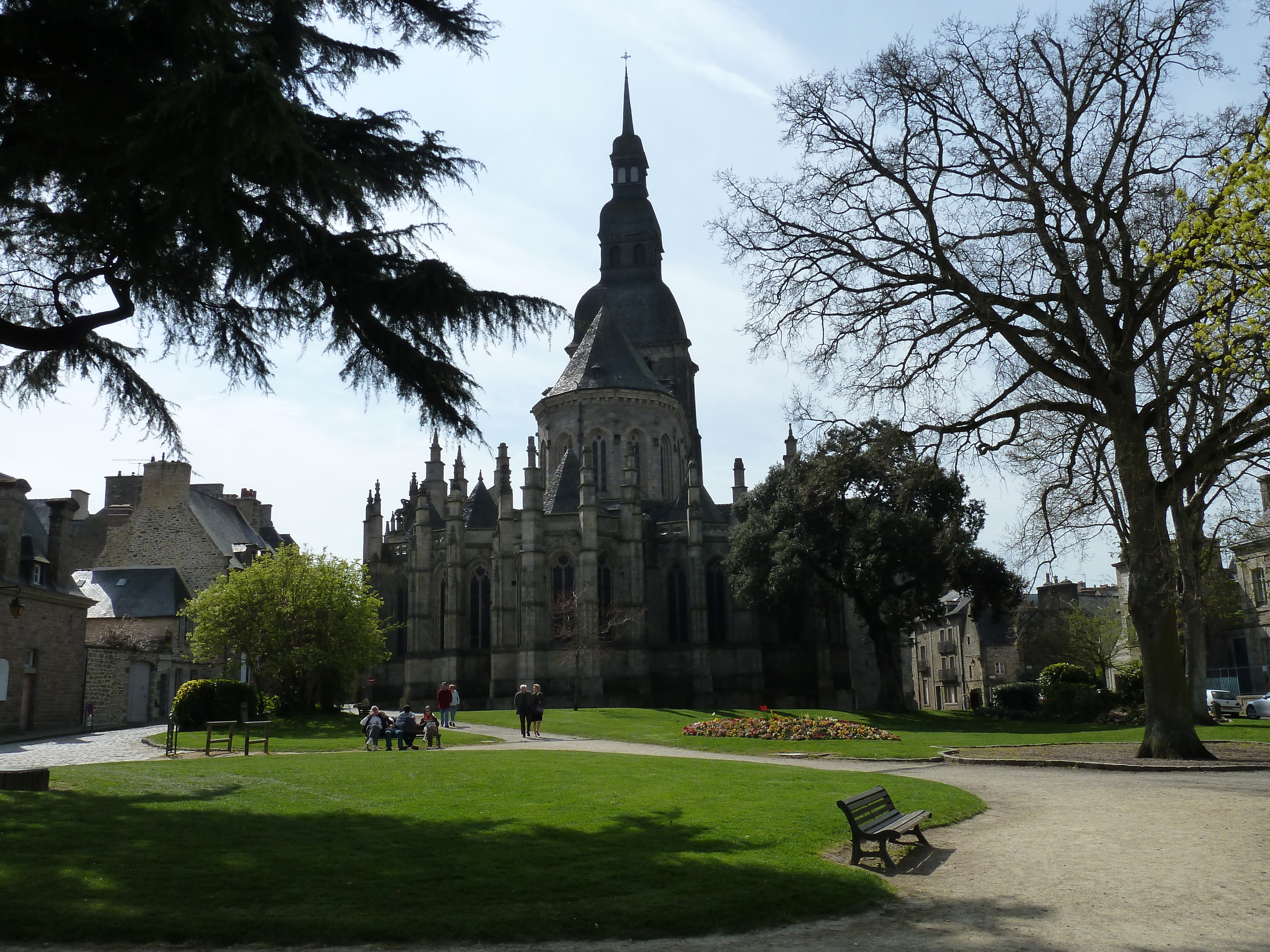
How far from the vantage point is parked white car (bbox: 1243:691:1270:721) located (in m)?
35.0

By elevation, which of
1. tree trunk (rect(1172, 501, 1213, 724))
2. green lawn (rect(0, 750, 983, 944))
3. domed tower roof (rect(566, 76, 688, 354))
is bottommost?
green lawn (rect(0, 750, 983, 944))

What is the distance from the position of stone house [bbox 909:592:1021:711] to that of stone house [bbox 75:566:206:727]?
35794 mm

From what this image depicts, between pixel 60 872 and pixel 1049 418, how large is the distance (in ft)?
63.0

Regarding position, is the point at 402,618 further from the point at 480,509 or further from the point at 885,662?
the point at 885,662

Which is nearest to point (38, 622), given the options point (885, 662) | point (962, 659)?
point (885, 662)

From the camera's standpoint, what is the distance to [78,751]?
2233 centimetres

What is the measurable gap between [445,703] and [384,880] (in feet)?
70.9

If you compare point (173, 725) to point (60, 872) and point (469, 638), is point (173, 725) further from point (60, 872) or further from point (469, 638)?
point (469, 638)

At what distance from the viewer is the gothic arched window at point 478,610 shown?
48.7 metres

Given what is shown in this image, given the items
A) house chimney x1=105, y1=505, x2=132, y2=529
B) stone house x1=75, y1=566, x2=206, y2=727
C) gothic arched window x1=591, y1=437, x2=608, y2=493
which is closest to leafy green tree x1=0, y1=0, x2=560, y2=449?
stone house x1=75, y1=566, x2=206, y2=727

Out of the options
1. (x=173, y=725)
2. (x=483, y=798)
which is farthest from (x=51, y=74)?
(x=173, y=725)

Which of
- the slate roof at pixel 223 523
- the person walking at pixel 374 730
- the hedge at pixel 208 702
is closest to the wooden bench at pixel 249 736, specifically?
the person walking at pixel 374 730

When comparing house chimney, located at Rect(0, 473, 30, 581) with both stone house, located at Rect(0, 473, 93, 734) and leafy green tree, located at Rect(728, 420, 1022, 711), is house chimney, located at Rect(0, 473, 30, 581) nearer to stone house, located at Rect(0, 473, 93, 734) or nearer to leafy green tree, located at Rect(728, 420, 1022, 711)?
stone house, located at Rect(0, 473, 93, 734)

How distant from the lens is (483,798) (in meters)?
12.0
